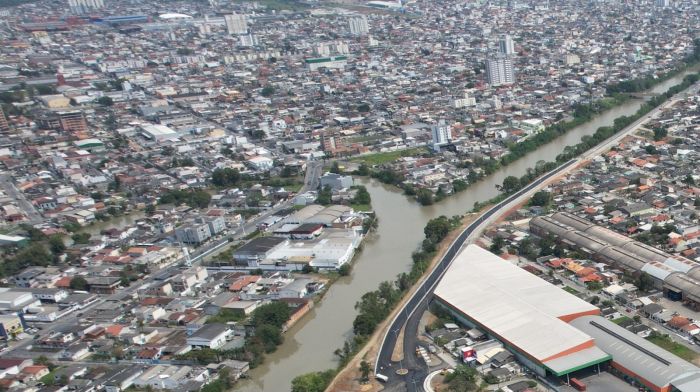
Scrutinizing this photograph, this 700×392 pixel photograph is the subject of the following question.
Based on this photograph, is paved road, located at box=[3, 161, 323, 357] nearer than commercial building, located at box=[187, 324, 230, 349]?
No

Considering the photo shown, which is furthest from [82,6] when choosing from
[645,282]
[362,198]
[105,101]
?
[645,282]

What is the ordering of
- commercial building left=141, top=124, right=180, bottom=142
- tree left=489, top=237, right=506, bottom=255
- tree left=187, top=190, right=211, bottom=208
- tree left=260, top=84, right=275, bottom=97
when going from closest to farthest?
tree left=489, top=237, right=506, bottom=255 < tree left=187, top=190, right=211, bottom=208 < commercial building left=141, top=124, right=180, bottom=142 < tree left=260, top=84, right=275, bottom=97

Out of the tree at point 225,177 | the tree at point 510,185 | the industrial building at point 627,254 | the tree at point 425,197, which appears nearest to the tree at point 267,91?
the tree at point 225,177

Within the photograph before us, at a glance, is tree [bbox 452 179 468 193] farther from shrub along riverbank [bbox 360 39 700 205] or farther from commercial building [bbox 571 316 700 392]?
commercial building [bbox 571 316 700 392]

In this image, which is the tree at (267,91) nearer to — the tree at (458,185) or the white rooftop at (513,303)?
the tree at (458,185)

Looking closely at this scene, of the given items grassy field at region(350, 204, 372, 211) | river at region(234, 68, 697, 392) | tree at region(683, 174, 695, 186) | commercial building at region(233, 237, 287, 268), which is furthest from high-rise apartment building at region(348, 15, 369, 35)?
commercial building at region(233, 237, 287, 268)

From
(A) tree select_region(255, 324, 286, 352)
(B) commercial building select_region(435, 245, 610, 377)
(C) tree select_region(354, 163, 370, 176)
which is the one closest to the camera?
(B) commercial building select_region(435, 245, 610, 377)

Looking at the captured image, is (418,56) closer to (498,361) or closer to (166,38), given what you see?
(166,38)

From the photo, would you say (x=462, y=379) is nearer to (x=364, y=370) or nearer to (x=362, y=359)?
(x=364, y=370)
